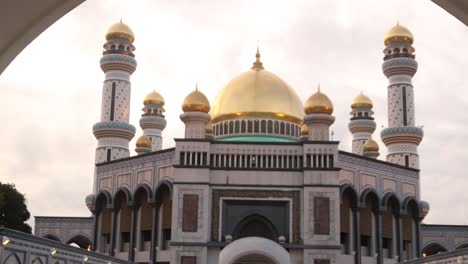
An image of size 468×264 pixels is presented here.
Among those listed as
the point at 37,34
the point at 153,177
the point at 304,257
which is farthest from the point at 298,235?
the point at 37,34

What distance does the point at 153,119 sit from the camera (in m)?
45.2

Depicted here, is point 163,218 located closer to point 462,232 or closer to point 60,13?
point 462,232

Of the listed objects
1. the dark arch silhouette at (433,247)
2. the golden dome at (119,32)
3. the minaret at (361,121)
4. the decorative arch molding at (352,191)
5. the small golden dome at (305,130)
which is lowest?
the dark arch silhouette at (433,247)

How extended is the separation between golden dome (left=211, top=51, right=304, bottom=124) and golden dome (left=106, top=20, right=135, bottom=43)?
7782mm

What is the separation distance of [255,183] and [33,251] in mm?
12675

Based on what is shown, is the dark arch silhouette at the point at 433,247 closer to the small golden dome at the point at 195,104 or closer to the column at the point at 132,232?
the small golden dome at the point at 195,104

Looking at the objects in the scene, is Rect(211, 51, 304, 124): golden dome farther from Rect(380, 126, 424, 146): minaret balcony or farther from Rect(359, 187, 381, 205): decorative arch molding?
Rect(380, 126, 424, 146): minaret balcony

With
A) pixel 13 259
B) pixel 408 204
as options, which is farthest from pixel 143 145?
pixel 13 259

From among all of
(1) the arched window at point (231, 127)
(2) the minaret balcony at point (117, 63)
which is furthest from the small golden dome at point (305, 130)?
(2) the minaret balcony at point (117, 63)

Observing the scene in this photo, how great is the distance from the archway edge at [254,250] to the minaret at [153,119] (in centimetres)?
2018

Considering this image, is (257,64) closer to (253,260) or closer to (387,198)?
(387,198)

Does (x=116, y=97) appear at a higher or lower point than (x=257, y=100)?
higher

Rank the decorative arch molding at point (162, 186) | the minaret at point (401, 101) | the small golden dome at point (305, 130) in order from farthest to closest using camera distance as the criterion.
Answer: the minaret at point (401, 101)
the decorative arch molding at point (162, 186)
the small golden dome at point (305, 130)

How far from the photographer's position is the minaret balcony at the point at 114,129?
3728 centimetres
